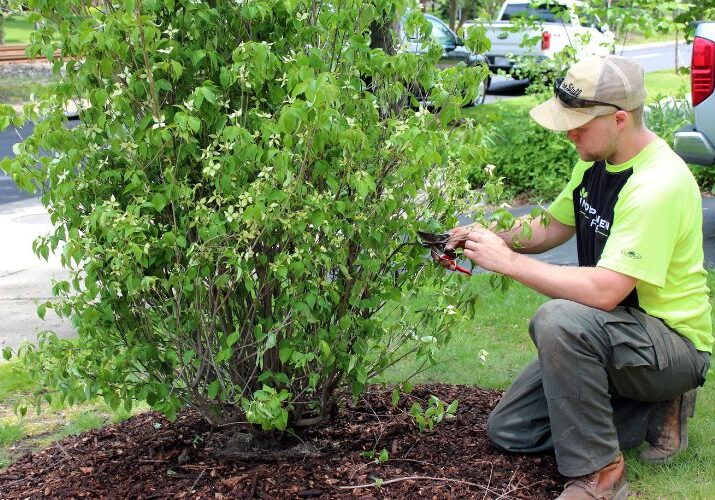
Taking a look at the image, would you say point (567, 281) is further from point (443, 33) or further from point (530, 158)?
point (443, 33)

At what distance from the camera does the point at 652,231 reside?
3244mm

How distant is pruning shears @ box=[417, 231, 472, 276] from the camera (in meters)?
3.41

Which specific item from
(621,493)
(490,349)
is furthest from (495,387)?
(621,493)

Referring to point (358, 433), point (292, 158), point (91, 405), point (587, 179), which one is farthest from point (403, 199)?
point (91, 405)

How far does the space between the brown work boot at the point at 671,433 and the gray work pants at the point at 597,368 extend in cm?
18

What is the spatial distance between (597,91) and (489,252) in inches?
27.8

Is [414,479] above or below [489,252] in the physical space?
below

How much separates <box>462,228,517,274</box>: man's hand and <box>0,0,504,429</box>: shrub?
0.50ft

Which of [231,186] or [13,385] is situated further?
[13,385]

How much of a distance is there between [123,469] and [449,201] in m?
1.65

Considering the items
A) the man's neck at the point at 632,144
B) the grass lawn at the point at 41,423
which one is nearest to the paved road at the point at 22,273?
the grass lawn at the point at 41,423

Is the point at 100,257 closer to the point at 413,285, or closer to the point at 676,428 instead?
the point at 413,285

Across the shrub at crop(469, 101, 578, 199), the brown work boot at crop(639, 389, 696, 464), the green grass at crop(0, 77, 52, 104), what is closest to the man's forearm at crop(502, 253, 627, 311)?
the brown work boot at crop(639, 389, 696, 464)

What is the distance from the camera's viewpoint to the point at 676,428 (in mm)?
3719
